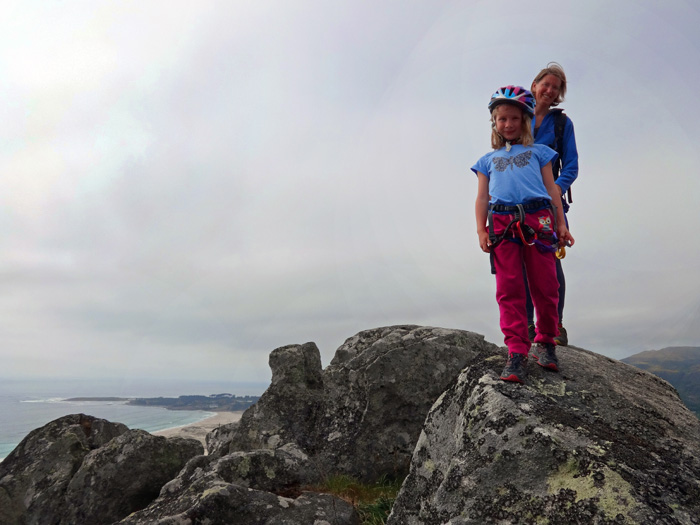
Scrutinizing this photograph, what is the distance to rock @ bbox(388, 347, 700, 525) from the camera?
3.78m

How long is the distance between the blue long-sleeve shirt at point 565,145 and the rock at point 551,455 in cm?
345

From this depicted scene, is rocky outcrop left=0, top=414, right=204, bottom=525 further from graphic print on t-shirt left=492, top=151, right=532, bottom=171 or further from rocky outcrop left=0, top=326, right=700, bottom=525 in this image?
graphic print on t-shirt left=492, top=151, right=532, bottom=171

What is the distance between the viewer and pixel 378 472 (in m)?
9.28

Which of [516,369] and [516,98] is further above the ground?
[516,98]

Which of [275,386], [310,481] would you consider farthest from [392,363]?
[275,386]

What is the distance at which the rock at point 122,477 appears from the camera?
34.0ft

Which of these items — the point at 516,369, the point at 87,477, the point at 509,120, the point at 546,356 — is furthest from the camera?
the point at 87,477

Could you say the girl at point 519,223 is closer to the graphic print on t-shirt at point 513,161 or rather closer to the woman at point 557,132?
the graphic print on t-shirt at point 513,161

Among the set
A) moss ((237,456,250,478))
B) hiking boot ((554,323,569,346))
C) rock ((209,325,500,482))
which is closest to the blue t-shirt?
hiking boot ((554,323,569,346))

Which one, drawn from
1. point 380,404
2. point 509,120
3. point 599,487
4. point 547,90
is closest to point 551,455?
point 599,487

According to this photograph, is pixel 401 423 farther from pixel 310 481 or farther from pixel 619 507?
pixel 619 507

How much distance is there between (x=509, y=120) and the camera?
6.34m

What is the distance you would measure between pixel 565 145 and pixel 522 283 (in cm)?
348

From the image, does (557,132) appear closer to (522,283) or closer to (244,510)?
(522,283)
